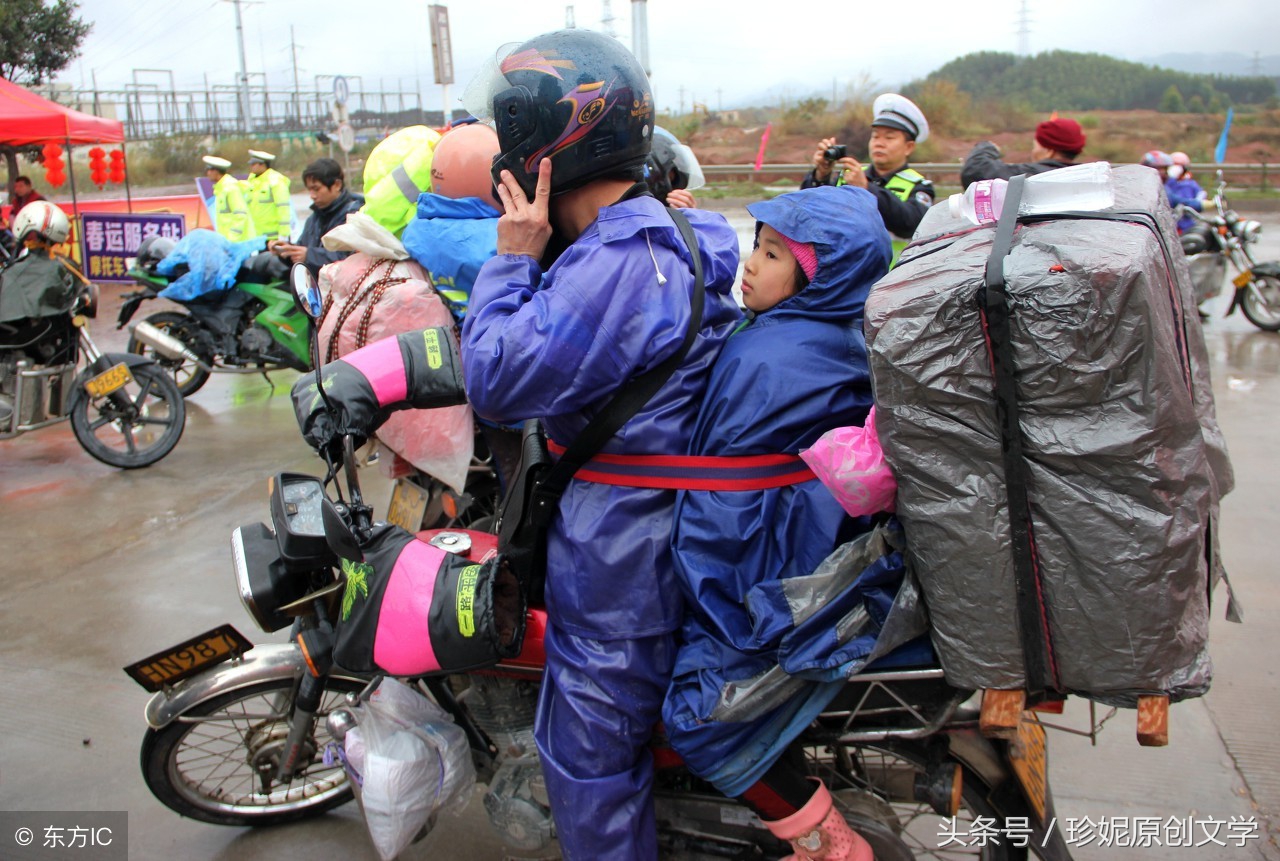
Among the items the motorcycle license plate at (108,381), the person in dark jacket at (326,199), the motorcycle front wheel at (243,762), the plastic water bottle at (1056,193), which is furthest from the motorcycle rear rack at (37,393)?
the plastic water bottle at (1056,193)

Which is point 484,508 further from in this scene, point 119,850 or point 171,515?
point 171,515

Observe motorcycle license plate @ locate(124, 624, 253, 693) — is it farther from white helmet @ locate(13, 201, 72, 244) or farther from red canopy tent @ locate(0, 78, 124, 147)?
red canopy tent @ locate(0, 78, 124, 147)

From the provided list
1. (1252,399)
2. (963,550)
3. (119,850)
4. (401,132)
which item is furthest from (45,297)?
(1252,399)

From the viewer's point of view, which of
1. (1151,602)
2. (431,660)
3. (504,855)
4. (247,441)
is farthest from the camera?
(247,441)

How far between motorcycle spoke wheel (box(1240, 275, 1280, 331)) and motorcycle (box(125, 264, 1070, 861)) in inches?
293

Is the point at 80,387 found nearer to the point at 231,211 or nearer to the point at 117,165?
the point at 231,211

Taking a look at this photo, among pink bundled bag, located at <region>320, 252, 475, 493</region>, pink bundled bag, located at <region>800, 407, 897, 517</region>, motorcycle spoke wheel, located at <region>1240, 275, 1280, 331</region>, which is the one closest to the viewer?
pink bundled bag, located at <region>800, 407, 897, 517</region>

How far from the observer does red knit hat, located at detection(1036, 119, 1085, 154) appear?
4.97 meters

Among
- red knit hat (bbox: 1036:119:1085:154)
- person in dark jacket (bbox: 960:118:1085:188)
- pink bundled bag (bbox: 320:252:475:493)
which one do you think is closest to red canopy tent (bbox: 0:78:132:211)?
pink bundled bag (bbox: 320:252:475:493)

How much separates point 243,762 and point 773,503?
1.79 meters

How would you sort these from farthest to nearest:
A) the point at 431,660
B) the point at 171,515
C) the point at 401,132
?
the point at 171,515, the point at 401,132, the point at 431,660

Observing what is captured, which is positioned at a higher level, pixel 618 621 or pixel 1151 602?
pixel 1151 602

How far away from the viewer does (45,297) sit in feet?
17.7

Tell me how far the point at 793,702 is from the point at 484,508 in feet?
7.22
